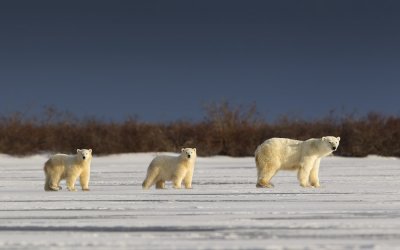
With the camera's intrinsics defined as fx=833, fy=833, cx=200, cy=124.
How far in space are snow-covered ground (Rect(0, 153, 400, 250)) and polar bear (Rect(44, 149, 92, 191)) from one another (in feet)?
1.55

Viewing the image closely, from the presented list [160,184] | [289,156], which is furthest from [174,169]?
[289,156]

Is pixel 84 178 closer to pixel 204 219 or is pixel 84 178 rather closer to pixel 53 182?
pixel 53 182

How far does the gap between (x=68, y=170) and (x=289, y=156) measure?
119 inches

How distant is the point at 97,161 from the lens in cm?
2455

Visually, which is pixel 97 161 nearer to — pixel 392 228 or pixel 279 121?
pixel 279 121

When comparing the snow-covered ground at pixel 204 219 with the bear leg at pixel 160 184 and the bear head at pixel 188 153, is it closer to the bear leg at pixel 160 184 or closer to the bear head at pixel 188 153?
the bear head at pixel 188 153

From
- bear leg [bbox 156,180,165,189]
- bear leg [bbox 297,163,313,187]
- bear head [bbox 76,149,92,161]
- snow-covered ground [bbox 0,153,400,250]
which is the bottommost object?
snow-covered ground [bbox 0,153,400,250]

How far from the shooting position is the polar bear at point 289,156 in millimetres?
11484

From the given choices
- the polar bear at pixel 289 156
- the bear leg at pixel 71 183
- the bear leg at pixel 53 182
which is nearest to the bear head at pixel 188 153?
the polar bear at pixel 289 156

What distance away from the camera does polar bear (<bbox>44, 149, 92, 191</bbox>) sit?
11.1 m

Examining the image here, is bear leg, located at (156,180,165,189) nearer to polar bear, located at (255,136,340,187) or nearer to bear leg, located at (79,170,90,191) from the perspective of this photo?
bear leg, located at (79,170,90,191)

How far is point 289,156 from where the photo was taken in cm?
1154

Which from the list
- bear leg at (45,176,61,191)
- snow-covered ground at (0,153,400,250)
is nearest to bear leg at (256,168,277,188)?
snow-covered ground at (0,153,400,250)

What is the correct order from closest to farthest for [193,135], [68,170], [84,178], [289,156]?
1. [68,170]
2. [84,178]
3. [289,156]
4. [193,135]
